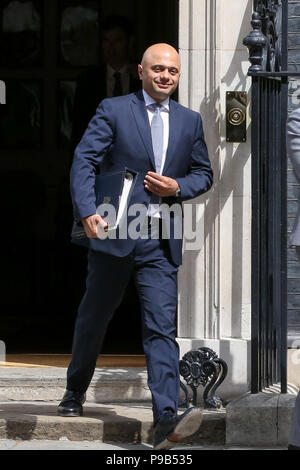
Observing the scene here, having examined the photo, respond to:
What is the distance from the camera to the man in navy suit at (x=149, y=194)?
23.0ft

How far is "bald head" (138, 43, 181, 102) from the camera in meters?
7.16

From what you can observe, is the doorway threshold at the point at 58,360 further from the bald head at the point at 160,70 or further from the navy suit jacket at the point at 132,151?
the bald head at the point at 160,70

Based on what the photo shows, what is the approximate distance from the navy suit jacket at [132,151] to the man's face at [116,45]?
203 centimetres

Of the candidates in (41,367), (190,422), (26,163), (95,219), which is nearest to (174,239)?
(95,219)

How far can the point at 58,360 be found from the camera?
351 inches

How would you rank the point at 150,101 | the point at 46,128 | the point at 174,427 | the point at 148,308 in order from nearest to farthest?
the point at 174,427, the point at 148,308, the point at 150,101, the point at 46,128

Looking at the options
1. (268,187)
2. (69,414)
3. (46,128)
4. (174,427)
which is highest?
(268,187)

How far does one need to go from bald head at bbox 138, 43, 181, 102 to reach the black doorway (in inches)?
167

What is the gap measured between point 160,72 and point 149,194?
65cm

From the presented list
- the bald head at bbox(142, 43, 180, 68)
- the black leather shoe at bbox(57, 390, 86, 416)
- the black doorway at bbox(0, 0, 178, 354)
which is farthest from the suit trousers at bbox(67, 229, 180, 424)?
the black doorway at bbox(0, 0, 178, 354)

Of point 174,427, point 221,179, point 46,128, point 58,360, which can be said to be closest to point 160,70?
point 221,179

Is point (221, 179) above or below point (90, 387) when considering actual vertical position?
above

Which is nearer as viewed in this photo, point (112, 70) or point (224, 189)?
point (224, 189)

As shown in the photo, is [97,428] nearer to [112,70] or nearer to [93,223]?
[93,223]
